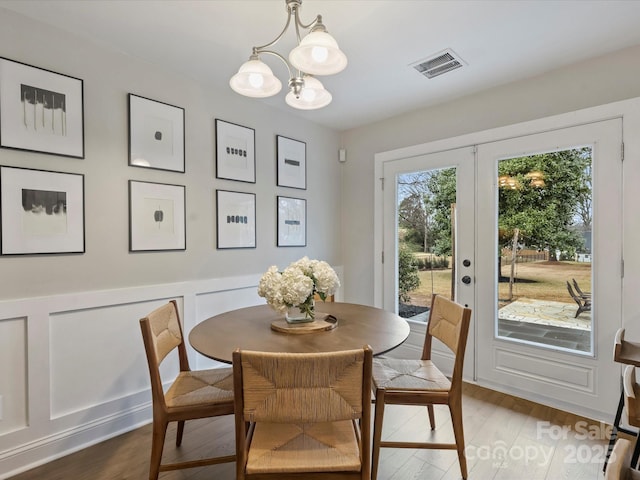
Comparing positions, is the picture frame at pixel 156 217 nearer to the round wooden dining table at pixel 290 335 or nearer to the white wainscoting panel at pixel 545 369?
the round wooden dining table at pixel 290 335

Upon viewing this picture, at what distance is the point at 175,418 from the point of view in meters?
1.50

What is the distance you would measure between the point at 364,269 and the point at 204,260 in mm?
1742

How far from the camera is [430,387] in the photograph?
169 centimetres

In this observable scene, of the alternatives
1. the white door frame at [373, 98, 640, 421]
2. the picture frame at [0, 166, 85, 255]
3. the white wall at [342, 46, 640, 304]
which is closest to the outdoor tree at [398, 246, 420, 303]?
the white wall at [342, 46, 640, 304]

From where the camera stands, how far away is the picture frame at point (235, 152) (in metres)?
2.72

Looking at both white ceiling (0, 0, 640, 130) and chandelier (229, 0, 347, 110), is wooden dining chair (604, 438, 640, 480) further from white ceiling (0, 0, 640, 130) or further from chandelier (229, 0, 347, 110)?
white ceiling (0, 0, 640, 130)

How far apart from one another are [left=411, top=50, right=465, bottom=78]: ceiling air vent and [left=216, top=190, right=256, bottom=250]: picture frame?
66.2 inches

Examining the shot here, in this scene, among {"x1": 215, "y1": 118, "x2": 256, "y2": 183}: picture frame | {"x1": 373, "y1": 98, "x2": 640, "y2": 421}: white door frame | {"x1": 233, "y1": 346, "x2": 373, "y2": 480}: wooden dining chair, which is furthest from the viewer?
{"x1": 215, "y1": 118, "x2": 256, "y2": 183}: picture frame

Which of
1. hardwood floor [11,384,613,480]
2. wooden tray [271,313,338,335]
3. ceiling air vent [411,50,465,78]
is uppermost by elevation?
ceiling air vent [411,50,465,78]

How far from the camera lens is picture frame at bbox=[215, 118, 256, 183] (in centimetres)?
272

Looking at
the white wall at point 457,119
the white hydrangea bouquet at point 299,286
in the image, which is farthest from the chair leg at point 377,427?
the white wall at point 457,119

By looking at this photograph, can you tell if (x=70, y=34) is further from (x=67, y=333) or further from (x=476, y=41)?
(x=476, y=41)

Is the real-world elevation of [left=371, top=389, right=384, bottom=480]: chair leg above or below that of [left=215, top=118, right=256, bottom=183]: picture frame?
below

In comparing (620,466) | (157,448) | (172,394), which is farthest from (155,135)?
(620,466)
